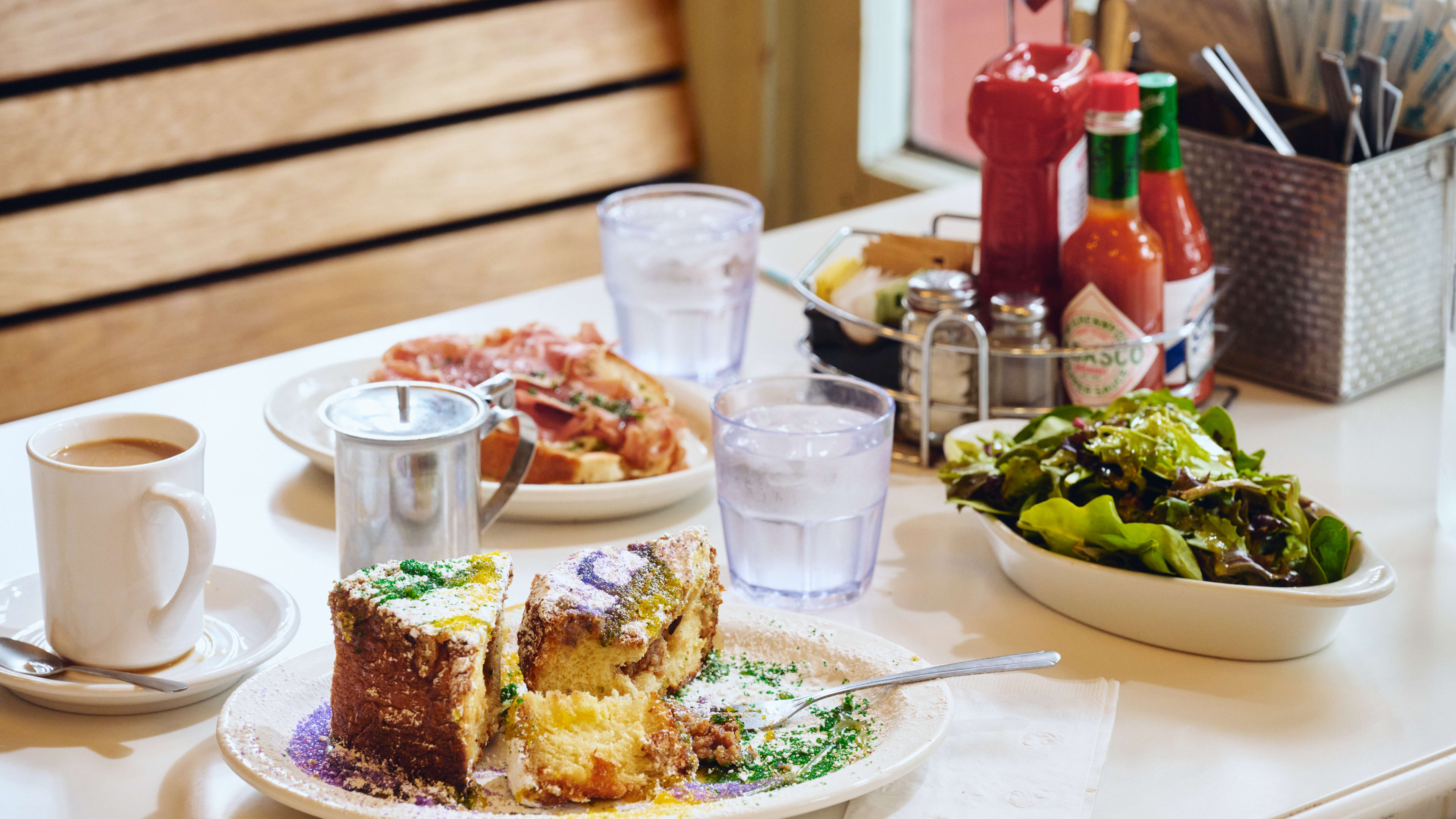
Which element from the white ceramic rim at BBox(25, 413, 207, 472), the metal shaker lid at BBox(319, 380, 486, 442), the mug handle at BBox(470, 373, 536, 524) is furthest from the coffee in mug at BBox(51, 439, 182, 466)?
the mug handle at BBox(470, 373, 536, 524)

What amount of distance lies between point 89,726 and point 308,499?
0.37 meters

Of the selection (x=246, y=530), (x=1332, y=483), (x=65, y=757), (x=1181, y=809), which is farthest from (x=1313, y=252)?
(x=65, y=757)

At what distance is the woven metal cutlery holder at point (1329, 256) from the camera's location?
1354 mm

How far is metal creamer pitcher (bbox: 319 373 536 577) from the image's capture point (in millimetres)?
966

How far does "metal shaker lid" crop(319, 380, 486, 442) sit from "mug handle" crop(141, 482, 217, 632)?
0.11 m

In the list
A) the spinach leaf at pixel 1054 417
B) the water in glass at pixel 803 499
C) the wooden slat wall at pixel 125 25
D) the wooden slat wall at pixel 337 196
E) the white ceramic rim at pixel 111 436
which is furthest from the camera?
the wooden slat wall at pixel 337 196

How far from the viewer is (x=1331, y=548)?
3.20 ft

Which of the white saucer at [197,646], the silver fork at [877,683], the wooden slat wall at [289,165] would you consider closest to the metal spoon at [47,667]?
the white saucer at [197,646]

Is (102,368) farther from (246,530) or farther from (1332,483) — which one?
(1332,483)

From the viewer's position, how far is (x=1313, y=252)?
1.38m

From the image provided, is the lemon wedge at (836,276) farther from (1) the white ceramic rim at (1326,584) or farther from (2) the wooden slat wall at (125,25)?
(2) the wooden slat wall at (125,25)

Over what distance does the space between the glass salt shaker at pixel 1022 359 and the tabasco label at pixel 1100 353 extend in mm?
21

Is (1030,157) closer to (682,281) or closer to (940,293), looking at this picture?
(940,293)

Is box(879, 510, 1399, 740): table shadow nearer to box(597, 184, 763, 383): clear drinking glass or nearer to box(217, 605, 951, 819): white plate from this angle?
box(217, 605, 951, 819): white plate
